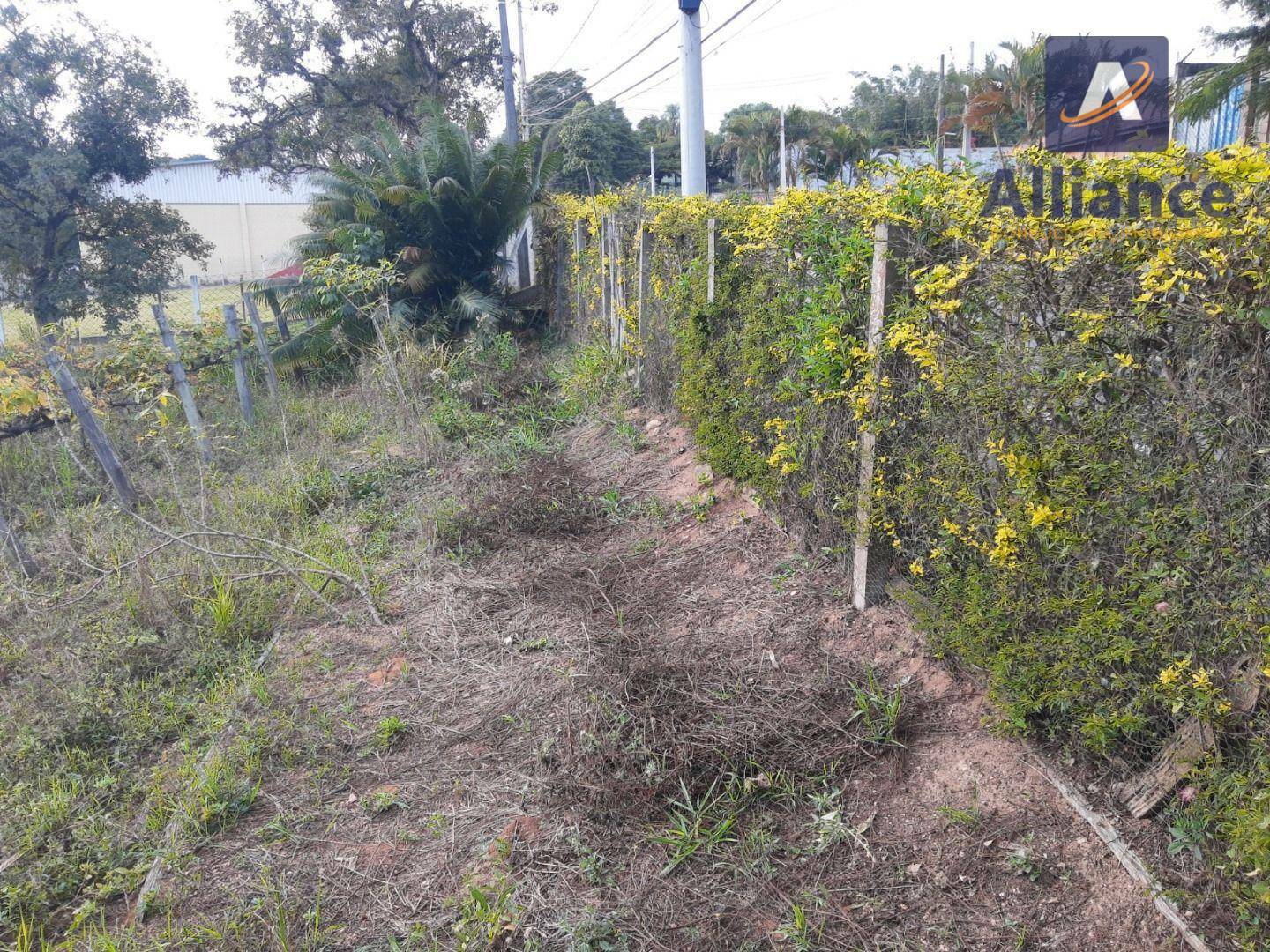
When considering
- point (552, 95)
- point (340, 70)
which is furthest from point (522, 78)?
point (552, 95)

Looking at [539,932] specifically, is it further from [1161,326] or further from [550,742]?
[1161,326]

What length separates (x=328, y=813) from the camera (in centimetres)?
332

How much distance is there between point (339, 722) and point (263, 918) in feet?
3.68

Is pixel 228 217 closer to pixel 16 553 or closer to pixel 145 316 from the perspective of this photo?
pixel 145 316

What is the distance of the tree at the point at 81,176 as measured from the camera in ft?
46.7

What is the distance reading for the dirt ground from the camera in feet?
8.60

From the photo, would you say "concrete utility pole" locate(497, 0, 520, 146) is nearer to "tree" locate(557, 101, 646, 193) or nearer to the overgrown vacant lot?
"tree" locate(557, 101, 646, 193)

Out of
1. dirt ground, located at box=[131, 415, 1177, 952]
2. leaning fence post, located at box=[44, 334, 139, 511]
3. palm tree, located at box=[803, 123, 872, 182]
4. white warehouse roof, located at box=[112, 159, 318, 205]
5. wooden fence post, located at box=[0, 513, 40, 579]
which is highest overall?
white warehouse roof, located at box=[112, 159, 318, 205]

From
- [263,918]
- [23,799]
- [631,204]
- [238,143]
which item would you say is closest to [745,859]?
[263,918]

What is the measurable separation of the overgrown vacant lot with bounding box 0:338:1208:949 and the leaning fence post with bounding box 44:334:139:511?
1.83 ft

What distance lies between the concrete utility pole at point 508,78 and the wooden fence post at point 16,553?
15937 mm

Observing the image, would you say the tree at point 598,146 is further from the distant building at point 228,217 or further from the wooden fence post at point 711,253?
the wooden fence post at point 711,253

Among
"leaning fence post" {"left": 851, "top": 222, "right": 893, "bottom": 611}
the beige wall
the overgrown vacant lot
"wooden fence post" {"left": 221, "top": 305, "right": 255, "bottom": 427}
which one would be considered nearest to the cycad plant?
"wooden fence post" {"left": 221, "top": 305, "right": 255, "bottom": 427}

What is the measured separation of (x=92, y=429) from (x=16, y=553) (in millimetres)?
1256
